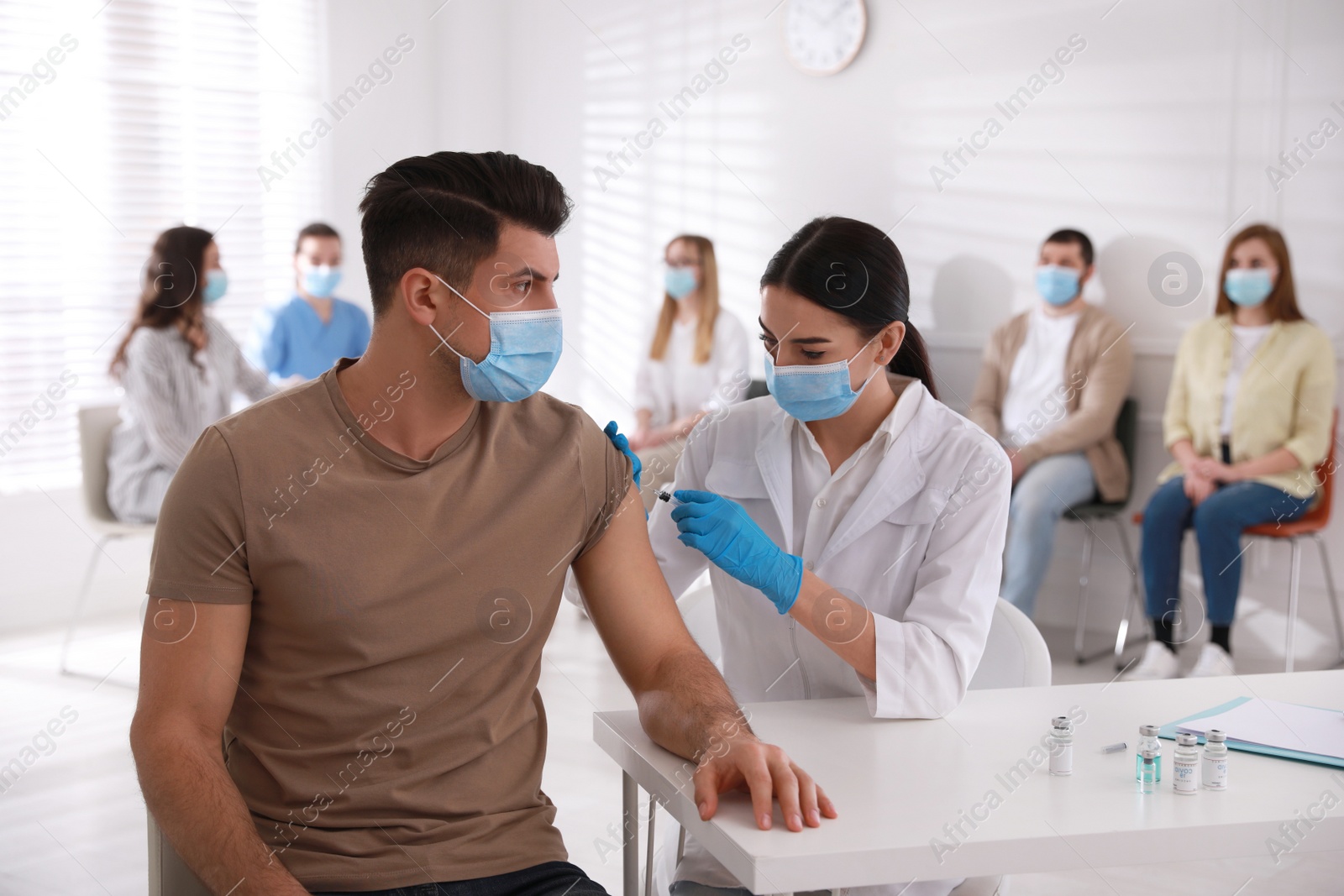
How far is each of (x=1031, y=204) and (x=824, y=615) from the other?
3.03 metres

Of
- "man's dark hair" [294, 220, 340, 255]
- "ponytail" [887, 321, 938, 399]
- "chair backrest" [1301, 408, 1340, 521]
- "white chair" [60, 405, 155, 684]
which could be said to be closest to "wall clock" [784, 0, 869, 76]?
"man's dark hair" [294, 220, 340, 255]

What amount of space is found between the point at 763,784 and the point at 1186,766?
0.44 meters

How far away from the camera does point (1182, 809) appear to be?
1.14 m

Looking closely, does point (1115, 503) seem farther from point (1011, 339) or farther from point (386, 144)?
point (386, 144)

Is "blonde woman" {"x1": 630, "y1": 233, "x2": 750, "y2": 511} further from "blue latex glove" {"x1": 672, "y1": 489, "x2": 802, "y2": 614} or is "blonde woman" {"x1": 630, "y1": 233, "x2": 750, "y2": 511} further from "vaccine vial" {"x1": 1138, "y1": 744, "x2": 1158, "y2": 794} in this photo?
"vaccine vial" {"x1": 1138, "y1": 744, "x2": 1158, "y2": 794}

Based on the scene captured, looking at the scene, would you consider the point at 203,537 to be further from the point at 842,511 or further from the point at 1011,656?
the point at 1011,656

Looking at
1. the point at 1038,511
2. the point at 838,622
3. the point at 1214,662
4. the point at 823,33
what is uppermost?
the point at 823,33

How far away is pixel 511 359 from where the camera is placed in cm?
134

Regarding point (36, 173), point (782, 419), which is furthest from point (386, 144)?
point (782, 419)

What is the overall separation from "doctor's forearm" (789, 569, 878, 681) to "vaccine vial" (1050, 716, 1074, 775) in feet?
0.69

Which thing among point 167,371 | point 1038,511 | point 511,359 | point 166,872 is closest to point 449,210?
A: point 511,359

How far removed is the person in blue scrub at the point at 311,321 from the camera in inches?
176

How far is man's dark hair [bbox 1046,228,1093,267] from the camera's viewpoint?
3.80m

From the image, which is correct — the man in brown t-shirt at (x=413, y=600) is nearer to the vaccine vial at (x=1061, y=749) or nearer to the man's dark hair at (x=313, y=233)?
the vaccine vial at (x=1061, y=749)
